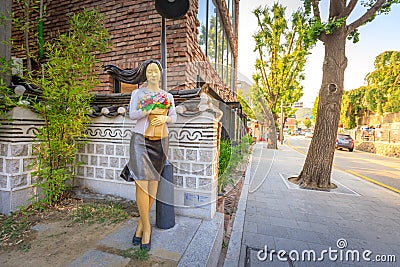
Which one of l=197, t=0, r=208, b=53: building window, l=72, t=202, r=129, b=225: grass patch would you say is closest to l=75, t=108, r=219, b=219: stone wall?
l=72, t=202, r=129, b=225: grass patch

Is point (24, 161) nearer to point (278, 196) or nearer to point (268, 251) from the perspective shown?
point (268, 251)

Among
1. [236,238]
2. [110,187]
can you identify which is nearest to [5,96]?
[110,187]

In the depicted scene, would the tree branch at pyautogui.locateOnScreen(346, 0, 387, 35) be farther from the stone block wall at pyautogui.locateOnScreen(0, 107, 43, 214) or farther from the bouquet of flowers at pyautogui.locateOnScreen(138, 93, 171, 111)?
the stone block wall at pyautogui.locateOnScreen(0, 107, 43, 214)

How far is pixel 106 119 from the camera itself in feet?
9.59

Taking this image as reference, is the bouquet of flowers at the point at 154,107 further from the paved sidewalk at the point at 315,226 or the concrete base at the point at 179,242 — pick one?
the paved sidewalk at the point at 315,226

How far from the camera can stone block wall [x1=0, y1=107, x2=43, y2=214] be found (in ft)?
7.41

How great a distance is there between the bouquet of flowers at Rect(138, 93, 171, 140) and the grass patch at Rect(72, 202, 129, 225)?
1237 millimetres

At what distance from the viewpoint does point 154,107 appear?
169cm

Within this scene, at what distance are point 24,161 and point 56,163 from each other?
328 millimetres

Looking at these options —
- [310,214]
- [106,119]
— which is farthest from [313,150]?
[106,119]

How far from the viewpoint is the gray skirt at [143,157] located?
172cm

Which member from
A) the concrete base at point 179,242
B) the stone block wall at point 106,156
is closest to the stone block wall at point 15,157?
the stone block wall at point 106,156

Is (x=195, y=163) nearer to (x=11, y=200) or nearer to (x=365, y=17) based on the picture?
(x=11, y=200)

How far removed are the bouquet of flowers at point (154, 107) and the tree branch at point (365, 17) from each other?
17.2 ft
